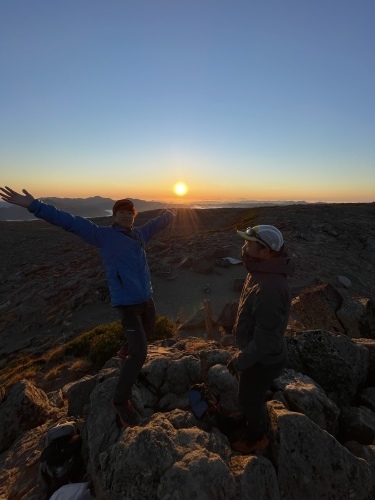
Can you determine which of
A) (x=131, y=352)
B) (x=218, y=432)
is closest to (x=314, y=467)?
(x=218, y=432)

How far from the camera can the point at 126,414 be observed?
5.00 meters

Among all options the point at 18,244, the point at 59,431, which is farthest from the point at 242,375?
the point at 18,244

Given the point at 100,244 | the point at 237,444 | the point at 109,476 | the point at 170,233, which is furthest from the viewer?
the point at 170,233

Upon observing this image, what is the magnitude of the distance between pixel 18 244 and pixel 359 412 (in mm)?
59024

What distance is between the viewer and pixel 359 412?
5730mm

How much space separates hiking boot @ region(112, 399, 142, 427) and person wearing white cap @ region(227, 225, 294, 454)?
157 cm

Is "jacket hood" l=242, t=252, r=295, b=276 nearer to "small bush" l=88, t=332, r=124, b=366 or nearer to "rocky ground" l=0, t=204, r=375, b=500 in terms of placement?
"rocky ground" l=0, t=204, r=375, b=500

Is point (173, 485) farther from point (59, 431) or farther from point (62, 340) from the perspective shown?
point (62, 340)

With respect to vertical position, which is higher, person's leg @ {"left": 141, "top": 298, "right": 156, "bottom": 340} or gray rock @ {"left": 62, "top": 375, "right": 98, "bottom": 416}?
person's leg @ {"left": 141, "top": 298, "right": 156, "bottom": 340}

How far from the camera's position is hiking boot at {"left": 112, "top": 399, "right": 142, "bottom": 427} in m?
4.96

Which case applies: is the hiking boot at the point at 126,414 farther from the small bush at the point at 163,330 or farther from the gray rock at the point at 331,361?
the small bush at the point at 163,330

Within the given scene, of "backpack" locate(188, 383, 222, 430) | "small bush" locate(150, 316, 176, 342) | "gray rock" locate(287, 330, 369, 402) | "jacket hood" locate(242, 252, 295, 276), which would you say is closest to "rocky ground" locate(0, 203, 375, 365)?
"small bush" locate(150, 316, 176, 342)

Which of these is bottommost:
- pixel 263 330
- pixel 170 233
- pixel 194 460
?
pixel 170 233

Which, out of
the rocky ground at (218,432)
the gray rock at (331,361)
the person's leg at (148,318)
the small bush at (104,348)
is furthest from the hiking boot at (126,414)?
the small bush at (104,348)
